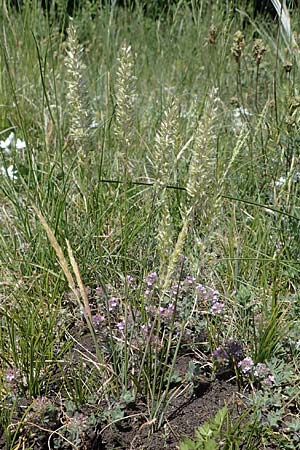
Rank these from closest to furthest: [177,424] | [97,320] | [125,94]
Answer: [125,94]
[177,424]
[97,320]

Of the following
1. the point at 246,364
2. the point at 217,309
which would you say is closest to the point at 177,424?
the point at 246,364

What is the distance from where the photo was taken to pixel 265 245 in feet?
5.84

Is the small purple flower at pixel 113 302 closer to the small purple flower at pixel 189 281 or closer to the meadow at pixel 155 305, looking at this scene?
the meadow at pixel 155 305

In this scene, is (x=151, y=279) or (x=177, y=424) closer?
→ (x=177, y=424)

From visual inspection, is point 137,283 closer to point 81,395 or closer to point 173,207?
point 173,207

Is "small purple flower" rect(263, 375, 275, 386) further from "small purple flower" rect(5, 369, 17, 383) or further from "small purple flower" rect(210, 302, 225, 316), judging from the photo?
"small purple flower" rect(5, 369, 17, 383)

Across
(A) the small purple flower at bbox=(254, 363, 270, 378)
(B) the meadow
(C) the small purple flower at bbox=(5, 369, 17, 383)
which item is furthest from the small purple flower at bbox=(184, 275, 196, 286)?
(C) the small purple flower at bbox=(5, 369, 17, 383)

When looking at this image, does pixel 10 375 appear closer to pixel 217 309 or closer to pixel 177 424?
pixel 177 424

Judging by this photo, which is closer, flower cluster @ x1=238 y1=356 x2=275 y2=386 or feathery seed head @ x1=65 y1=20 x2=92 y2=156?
feathery seed head @ x1=65 y1=20 x2=92 y2=156

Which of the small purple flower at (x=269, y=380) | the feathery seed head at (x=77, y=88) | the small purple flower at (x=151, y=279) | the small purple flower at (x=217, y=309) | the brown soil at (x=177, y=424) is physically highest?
the feathery seed head at (x=77, y=88)

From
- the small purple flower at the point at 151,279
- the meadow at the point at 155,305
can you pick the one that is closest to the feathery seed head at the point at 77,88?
the meadow at the point at 155,305

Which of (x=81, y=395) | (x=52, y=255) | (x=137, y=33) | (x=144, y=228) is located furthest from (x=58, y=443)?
(x=137, y=33)

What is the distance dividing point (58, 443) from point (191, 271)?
61cm

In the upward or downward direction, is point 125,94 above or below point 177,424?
above
